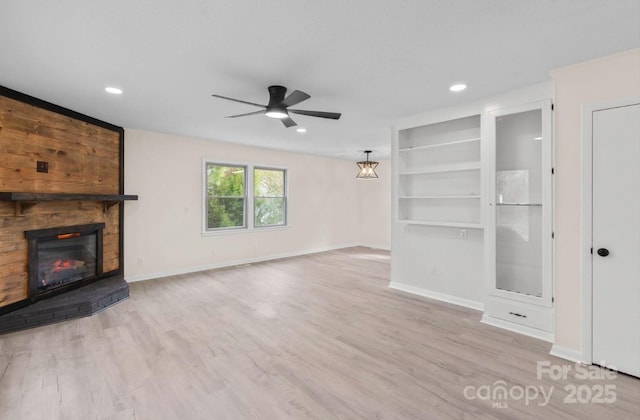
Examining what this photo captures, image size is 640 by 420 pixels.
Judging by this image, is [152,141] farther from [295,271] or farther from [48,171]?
[295,271]

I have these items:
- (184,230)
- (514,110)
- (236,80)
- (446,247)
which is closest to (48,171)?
(184,230)

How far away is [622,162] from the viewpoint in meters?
2.42

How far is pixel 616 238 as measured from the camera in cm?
246

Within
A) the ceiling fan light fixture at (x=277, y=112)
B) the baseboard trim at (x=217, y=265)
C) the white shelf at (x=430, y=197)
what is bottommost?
the baseboard trim at (x=217, y=265)

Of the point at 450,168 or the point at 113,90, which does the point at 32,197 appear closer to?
the point at 113,90

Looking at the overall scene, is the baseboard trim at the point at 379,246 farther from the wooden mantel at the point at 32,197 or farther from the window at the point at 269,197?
the wooden mantel at the point at 32,197

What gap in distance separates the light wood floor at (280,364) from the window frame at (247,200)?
2.23 m

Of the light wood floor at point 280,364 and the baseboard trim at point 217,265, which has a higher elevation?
the baseboard trim at point 217,265

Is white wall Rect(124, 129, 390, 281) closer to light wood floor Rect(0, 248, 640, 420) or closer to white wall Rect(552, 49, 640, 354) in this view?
light wood floor Rect(0, 248, 640, 420)

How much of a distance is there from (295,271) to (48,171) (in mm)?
4065

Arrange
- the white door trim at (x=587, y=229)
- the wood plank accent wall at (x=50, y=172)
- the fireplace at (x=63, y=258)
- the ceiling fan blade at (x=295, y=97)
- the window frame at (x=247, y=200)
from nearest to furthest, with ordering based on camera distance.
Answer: the white door trim at (x=587, y=229), the ceiling fan blade at (x=295, y=97), the wood plank accent wall at (x=50, y=172), the fireplace at (x=63, y=258), the window frame at (x=247, y=200)

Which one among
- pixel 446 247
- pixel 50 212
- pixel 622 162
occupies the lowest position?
pixel 446 247

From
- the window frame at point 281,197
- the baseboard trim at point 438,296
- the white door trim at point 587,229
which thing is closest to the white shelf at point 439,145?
the white door trim at point 587,229

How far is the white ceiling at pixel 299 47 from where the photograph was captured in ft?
6.27
